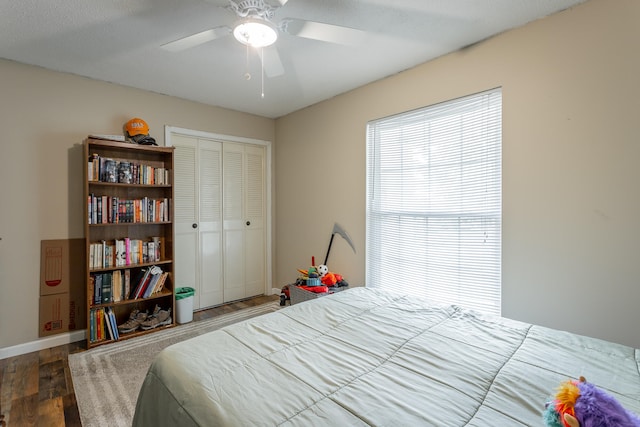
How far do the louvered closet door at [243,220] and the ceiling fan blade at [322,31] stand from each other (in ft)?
7.91

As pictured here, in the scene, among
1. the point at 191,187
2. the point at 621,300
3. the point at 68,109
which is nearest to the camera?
the point at 621,300

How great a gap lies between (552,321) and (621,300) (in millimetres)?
379

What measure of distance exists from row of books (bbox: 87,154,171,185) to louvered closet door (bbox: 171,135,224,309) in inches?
12.6

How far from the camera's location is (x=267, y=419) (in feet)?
2.94

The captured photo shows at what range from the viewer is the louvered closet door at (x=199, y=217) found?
3.48 metres

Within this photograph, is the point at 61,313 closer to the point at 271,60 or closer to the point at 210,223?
the point at 210,223

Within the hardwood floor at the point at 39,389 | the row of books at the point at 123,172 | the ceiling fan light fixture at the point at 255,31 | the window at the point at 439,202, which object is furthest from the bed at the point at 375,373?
the row of books at the point at 123,172

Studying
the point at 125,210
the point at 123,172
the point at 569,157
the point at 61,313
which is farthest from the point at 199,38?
the point at 61,313

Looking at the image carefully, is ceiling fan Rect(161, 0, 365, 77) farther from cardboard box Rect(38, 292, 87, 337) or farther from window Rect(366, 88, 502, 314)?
cardboard box Rect(38, 292, 87, 337)

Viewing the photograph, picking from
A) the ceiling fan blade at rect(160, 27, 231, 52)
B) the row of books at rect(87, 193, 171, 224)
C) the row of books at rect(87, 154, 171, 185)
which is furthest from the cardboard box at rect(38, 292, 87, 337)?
the ceiling fan blade at rect(160, 27, 231, 52)

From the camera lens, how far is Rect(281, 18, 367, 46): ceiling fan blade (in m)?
1.59

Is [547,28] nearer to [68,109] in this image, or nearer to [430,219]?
[430,219]

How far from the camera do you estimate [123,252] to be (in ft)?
9.52

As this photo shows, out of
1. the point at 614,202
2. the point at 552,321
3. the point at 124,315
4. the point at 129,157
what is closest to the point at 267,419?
the point at 552,321
